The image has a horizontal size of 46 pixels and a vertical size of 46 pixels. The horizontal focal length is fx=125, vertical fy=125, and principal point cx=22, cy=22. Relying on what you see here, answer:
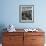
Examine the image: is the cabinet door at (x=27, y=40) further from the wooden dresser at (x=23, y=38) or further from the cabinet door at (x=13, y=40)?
the cabinet door at (x=13, y=40)

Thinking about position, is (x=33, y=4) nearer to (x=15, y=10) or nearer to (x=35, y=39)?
(x=15, y=10)

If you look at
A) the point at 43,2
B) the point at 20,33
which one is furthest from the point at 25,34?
the point at 43,2

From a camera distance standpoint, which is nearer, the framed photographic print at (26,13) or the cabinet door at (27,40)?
the cabinet door at (27,40)

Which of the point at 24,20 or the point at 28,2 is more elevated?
the point at 28,2

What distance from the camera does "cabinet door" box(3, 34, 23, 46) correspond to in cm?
344

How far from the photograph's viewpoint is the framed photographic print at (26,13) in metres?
3.90

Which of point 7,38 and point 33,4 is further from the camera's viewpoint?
point 33,4

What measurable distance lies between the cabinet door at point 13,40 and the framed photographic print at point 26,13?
2.27 feet

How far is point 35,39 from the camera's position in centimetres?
344

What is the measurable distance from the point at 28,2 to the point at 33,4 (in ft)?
0.55

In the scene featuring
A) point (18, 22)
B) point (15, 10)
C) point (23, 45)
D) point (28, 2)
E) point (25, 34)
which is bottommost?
point (23, 45)

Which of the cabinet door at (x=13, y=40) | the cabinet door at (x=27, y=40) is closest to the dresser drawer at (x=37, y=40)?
the cabinet door at (x=27, y=40)

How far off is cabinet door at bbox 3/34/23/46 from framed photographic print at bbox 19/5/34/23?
691mm

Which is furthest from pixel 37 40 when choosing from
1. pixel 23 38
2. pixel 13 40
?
pixel 13 40
